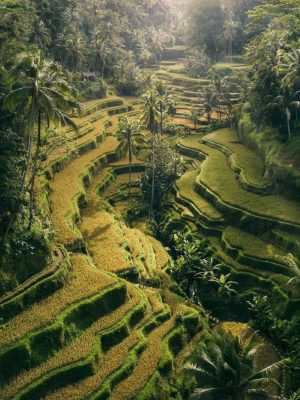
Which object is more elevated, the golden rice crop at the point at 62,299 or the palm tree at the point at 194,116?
the palm tree at the point at 194,116

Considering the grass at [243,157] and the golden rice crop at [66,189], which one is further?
the grass at [243,157]

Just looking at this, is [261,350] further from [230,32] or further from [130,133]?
[230,32]

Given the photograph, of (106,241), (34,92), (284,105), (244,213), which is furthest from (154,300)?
(284,105)

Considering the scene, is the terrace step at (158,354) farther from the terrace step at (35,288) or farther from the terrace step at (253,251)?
the terrace step at (253,251)

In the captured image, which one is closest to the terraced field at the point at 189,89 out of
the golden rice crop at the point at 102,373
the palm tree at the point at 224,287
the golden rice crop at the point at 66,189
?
the golden rice crop at the point at 66,189

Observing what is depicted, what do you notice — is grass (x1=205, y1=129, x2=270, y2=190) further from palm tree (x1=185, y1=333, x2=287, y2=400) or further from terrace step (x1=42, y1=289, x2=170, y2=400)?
palm tree (x1=185, y1=333, x2=287, y2=400)

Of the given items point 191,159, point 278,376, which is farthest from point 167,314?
point 191,159

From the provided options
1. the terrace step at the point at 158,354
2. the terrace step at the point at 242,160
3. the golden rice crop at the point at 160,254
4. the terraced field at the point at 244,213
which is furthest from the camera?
the terrace step at the point at 242,160
